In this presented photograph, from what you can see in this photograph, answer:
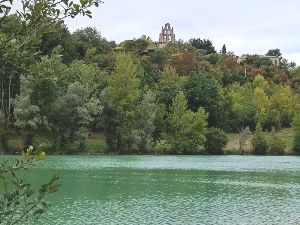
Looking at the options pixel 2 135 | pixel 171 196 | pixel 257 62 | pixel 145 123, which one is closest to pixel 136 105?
pixel 145 123

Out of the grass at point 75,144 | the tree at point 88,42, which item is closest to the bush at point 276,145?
the grass at point 75,144

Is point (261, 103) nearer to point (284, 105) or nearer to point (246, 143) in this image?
point (284, 105)

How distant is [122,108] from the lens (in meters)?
76.6

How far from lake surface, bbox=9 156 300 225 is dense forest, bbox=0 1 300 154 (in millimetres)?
13176

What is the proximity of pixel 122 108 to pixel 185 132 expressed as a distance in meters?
11.0

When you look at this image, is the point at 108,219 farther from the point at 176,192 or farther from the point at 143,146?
the point at 143,146

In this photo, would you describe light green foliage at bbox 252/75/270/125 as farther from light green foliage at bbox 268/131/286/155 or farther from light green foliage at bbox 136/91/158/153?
light green foliage at bbox 136/91/158/153

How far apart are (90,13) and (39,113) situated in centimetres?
6666

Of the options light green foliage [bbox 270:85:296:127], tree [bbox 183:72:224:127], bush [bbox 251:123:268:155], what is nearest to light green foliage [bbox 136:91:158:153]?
tree [bbox 183:72:224:127]

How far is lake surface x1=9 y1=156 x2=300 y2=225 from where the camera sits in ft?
82.9

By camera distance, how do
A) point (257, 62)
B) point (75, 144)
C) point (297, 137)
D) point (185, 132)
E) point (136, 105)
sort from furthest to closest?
point (257, 62) < point (297, 137) < point (185, 132) < point (136, 105) < point (75, 144)

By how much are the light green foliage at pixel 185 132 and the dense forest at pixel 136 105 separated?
0.16 m

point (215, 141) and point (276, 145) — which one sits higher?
point (215, 141)

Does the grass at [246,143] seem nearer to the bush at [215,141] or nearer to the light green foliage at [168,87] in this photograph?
the bush at [215,141]
